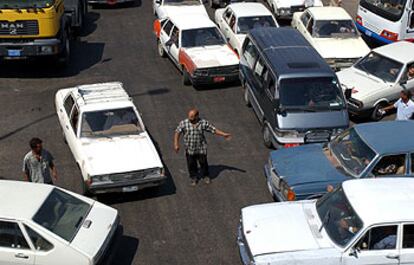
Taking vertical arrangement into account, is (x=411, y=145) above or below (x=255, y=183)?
above

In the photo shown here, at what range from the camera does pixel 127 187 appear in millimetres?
13734

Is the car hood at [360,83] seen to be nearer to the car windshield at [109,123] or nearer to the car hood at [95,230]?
the car windshield at [109,123]

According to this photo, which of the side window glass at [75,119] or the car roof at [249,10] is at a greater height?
the side window glass at [75,119]

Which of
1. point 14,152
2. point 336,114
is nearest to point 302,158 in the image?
point 336,114

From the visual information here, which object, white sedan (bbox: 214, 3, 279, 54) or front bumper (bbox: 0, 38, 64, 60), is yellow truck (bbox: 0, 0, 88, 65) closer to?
front bumper (bbox: 0, 38, 64, 60)

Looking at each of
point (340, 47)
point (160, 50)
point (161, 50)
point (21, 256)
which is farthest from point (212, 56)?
point (21, 256)

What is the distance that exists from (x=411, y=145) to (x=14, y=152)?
853 cm

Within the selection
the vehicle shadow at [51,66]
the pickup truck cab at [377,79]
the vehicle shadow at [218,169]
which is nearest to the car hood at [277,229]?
the vehicle shadow at [218,169]

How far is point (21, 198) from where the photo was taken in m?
11.3

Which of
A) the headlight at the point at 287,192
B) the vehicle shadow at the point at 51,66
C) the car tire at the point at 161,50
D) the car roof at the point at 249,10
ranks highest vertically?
the headlight at the point at 287,192

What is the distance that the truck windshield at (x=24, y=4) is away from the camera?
19.2m

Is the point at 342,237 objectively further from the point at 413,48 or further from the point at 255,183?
the point at 413,48

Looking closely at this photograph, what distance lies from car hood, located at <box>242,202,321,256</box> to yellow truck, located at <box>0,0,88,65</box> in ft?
32.9

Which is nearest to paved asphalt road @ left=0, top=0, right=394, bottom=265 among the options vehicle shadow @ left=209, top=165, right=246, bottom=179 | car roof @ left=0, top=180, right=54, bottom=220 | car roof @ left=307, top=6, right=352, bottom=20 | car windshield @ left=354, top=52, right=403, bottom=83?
vehicle shadow @ left=209, top=165, right=246, bottom=179
